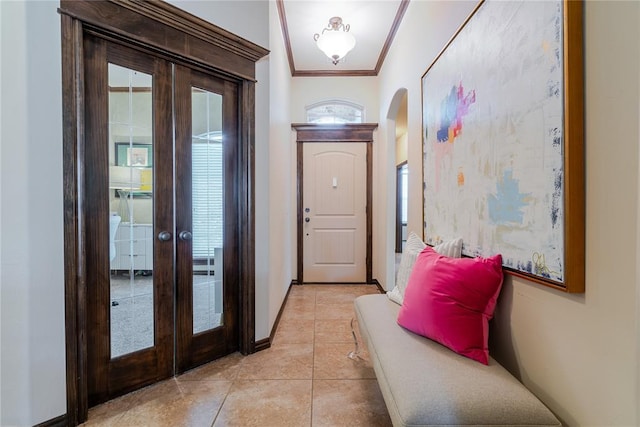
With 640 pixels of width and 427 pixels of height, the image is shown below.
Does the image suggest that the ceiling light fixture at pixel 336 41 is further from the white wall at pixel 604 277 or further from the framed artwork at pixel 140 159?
the white wall at pixel 604 277

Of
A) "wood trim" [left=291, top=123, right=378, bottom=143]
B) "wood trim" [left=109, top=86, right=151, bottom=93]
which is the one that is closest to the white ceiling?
"wood trim" [left=291, top=123, right=378, bottom=143]

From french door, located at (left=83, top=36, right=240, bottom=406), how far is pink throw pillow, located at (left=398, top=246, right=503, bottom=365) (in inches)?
58.2

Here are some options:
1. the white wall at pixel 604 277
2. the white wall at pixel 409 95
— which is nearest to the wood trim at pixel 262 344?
the white wall at pixel 409 95

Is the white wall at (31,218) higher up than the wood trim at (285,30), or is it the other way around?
the wood trim at (285,30)

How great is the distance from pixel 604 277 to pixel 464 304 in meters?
0.51

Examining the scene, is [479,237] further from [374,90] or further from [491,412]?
[374,90]

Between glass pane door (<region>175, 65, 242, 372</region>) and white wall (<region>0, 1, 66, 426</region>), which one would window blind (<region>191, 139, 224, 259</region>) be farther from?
white wall (<region>0, 1, 66, 426</region>)

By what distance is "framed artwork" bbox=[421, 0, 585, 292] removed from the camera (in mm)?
946

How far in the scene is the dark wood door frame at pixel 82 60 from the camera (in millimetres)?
1510

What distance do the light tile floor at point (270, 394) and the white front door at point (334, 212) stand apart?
1.80m

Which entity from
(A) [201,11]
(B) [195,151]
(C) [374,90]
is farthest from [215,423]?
(C) [374,90]

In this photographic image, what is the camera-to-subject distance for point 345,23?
119 inches

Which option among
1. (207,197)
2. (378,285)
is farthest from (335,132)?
(207,197)

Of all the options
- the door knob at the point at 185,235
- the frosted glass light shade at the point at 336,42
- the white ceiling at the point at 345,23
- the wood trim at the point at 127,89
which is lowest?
the door knob at the point at 185,235
